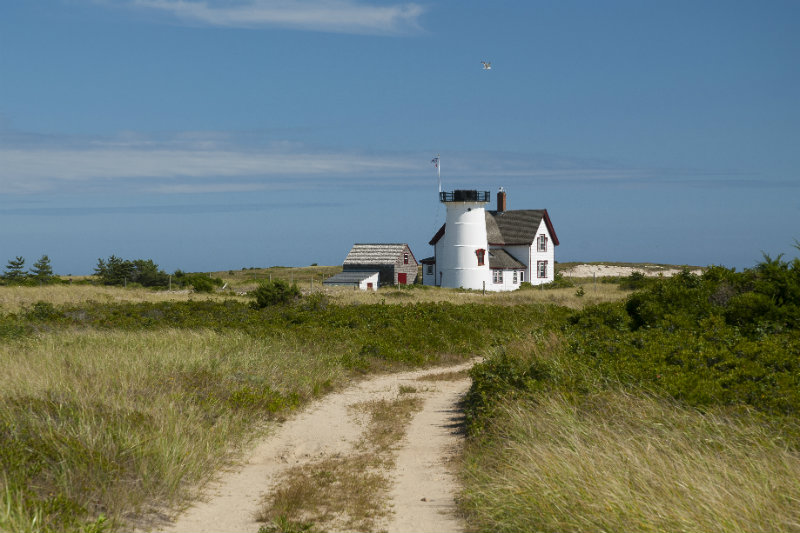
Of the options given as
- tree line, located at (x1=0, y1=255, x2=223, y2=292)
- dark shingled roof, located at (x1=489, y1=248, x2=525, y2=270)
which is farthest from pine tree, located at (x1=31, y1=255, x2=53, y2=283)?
dark shingled roof, located at (x1=489, y1=248, x2=525, y2=270)

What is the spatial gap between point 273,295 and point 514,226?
120 ft

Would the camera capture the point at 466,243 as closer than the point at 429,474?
No

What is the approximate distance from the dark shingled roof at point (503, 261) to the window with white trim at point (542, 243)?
2534 millimetres

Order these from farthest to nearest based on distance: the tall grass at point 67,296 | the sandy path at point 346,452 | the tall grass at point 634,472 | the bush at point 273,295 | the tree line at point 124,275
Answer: the tree line at point 124,275
the tall grass at point 67,296
the bush at point 273,295
the sandy path at point 346,452
the tall grass at point 634,472

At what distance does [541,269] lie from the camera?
211ft

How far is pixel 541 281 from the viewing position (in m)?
63.9

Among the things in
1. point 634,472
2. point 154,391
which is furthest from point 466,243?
point 634,472

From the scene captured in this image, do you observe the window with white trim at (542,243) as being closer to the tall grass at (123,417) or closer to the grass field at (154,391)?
the grass field at (154,391)

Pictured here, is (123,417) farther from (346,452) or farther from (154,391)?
(346,452)

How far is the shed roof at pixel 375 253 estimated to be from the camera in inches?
2464

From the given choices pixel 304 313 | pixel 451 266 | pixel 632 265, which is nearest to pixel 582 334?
pixel 304 313

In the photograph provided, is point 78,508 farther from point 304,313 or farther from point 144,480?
point 304,313

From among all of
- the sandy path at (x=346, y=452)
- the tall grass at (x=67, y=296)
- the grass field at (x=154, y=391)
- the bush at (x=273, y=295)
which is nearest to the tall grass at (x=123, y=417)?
the grass field at (x=154, y=391)

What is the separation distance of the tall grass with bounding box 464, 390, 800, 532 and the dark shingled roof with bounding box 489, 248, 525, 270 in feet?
166
